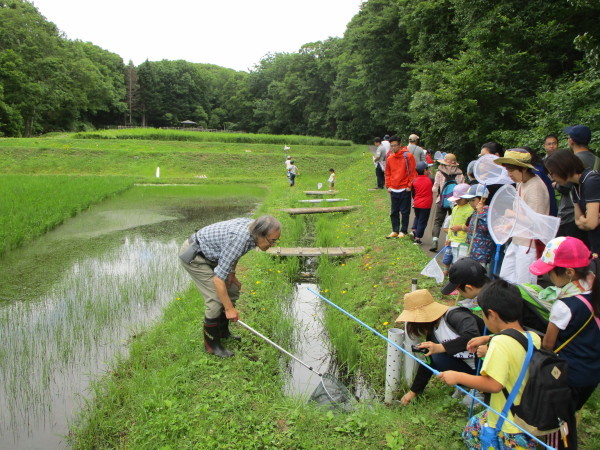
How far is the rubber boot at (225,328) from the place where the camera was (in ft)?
13.2

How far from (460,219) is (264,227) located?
8.54 ft

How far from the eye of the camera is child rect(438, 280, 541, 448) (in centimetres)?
204

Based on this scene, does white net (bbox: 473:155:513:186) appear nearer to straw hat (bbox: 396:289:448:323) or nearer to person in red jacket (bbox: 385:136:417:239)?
straw hat (bbox: 396:289:448:323)

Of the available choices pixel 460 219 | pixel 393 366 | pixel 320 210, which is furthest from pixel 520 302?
pixel 320 210

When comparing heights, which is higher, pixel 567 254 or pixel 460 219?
pixel 567 254

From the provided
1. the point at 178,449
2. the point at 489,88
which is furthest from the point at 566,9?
the point at 178,449

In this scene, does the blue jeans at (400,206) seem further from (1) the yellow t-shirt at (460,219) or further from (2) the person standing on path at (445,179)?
(1) the yellow t-shirt at (460,219)

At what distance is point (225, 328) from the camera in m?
4.16

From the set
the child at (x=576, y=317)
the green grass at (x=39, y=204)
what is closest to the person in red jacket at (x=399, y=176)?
the child at (x=576, y=317)

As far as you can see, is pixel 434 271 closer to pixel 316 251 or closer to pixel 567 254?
pixel 567 254

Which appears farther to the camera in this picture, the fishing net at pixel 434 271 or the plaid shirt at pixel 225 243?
the fishing net at pixel 434 271

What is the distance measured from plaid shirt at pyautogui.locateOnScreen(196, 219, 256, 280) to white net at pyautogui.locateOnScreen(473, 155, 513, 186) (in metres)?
2.24

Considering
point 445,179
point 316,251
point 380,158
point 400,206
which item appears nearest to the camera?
point 445,179

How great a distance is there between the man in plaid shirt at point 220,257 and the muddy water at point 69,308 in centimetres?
126
